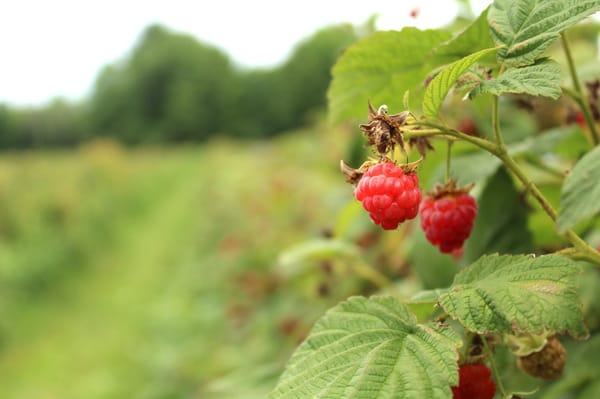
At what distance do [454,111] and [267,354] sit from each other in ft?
4.44

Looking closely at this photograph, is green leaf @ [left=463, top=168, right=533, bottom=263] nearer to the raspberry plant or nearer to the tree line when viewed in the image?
the raspberry plant

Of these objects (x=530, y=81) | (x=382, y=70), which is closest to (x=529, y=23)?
(x=530, y=81)

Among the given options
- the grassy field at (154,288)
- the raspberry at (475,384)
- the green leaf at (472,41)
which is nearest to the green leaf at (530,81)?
the green leaf at (472,41)

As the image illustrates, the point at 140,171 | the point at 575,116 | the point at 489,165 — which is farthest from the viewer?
the point at 140,171

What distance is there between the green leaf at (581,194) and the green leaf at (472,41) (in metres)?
0.16

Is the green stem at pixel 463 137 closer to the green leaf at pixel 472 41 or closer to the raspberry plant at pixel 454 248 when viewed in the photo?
the raspberry plant at pixel 454 248

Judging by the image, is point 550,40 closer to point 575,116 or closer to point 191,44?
point 575,116

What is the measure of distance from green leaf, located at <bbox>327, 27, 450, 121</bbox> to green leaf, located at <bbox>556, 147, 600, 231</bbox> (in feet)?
0.68

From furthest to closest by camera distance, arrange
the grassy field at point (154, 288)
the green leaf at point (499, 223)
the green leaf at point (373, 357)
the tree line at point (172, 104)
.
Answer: the tree line at point (172, 104)
the grassy field at point (154, 288)
the green leaf at point (499, 223)
the green leaf at point (373, 357)

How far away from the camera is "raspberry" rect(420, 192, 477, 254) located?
26.3 inches

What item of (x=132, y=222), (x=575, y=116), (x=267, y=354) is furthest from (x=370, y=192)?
(x=132, y=222)

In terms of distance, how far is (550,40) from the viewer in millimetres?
563

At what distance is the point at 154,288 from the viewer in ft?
23.3

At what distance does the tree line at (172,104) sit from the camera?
3391cm
